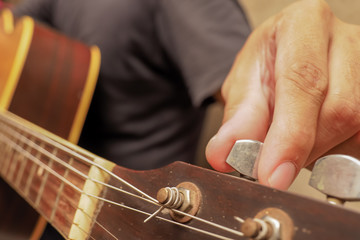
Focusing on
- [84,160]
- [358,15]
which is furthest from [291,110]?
[358,15]

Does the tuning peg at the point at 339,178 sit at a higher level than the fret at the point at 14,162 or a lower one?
higher

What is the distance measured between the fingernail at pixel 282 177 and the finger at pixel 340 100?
57mm

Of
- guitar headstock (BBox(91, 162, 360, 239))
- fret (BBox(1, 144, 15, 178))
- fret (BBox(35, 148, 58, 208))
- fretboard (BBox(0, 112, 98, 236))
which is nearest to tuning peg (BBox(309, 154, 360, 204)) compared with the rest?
guitar headstock (BBox(91, 162, 360, 239))

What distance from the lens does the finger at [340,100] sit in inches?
10.8

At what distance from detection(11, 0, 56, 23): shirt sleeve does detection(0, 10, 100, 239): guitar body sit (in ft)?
1.04

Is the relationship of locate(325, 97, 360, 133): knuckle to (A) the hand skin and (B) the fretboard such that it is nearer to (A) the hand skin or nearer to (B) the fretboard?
(A) the hand skin

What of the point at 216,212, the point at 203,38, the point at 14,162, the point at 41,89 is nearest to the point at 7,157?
the point at 14,162

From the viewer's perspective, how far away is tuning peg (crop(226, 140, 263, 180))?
0.80ft

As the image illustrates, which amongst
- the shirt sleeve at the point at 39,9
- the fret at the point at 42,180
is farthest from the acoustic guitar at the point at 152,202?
the shirt sleeve at the point at 39,9

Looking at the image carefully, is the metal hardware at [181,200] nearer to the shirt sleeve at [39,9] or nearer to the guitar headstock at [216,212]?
the guitar headstock at [216,212]

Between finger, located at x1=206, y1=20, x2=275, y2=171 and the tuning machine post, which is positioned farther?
finger, located at x1=206, y1=20, x2=275, y2=171

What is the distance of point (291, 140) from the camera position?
0.25 meters

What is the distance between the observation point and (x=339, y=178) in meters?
0.19

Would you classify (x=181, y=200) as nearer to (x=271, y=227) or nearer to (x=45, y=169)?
Answer: (x=271, y=227)
